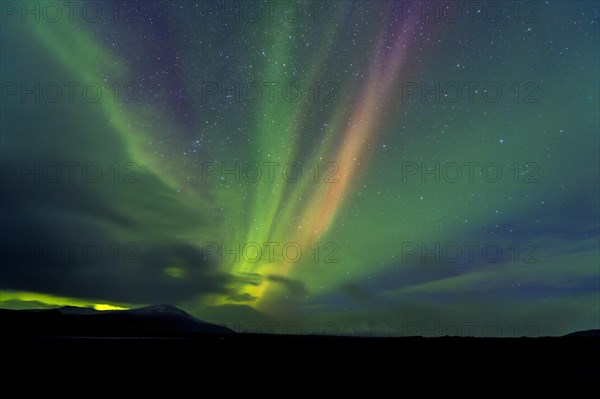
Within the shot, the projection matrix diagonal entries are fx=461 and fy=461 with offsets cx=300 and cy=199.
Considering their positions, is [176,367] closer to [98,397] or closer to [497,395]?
[98,397]

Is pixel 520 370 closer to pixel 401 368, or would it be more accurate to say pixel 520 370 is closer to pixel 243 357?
pixel 401 368

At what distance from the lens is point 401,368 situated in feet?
48.0

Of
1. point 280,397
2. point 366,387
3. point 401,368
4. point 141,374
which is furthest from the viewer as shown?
point 401,368

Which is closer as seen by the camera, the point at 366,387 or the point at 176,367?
the point at 366,387

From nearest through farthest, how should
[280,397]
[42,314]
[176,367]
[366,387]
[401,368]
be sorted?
[280,397] → [366,387] → [176,367] → [401,368] → [42,314]

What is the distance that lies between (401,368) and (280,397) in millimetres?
6643

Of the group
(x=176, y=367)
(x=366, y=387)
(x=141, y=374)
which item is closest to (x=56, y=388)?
(x=141, y=374)

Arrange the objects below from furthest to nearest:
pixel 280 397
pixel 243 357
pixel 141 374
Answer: pixel 243 357 → pixel 141 374 → pixel 280 397

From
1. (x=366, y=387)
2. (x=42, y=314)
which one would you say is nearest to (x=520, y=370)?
(x=366, y=387)

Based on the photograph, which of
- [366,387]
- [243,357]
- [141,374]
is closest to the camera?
[366,387]

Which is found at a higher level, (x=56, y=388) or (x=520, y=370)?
(x=520, y=370)

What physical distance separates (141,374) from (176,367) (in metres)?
1.72

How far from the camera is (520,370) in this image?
14.9 m

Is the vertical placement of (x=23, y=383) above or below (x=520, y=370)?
below
